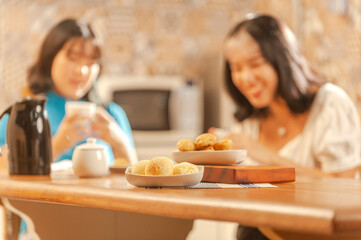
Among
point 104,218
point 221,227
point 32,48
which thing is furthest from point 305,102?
point 32,48

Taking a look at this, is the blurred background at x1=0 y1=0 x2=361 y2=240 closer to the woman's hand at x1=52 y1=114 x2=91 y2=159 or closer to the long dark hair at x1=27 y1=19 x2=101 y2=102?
the long dark hair at x1=27 y1=19 x2=101 y2=102

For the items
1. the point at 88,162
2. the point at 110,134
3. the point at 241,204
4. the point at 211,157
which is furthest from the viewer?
the point at 110,134

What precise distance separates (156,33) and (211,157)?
3146 mm

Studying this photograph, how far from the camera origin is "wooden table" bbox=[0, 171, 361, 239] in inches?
23.8

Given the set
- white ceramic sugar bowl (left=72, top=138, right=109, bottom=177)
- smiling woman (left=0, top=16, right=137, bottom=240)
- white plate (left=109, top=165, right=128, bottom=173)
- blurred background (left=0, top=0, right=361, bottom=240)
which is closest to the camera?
white ceramic sugar bowl (left=72, top=138, right=109, bottom=177)

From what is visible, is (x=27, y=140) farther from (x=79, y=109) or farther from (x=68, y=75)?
(x=68, y=75)

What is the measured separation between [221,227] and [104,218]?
136 cm

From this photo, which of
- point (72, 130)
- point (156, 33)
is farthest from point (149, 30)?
point (72, 130)

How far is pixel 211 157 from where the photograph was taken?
3.29 ft

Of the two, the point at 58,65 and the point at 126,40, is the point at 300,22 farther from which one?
the point at 58,65

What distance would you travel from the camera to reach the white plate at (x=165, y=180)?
846 millimetres

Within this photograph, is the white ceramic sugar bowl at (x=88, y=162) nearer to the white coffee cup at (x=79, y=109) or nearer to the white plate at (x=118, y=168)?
the white plate at (x=118, y=168)

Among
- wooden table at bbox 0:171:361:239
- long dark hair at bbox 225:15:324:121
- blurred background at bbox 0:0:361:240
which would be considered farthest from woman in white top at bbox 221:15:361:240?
blurred background at bbox 0:0:361:240

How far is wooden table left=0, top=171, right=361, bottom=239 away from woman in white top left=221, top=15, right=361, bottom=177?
0.86 m
